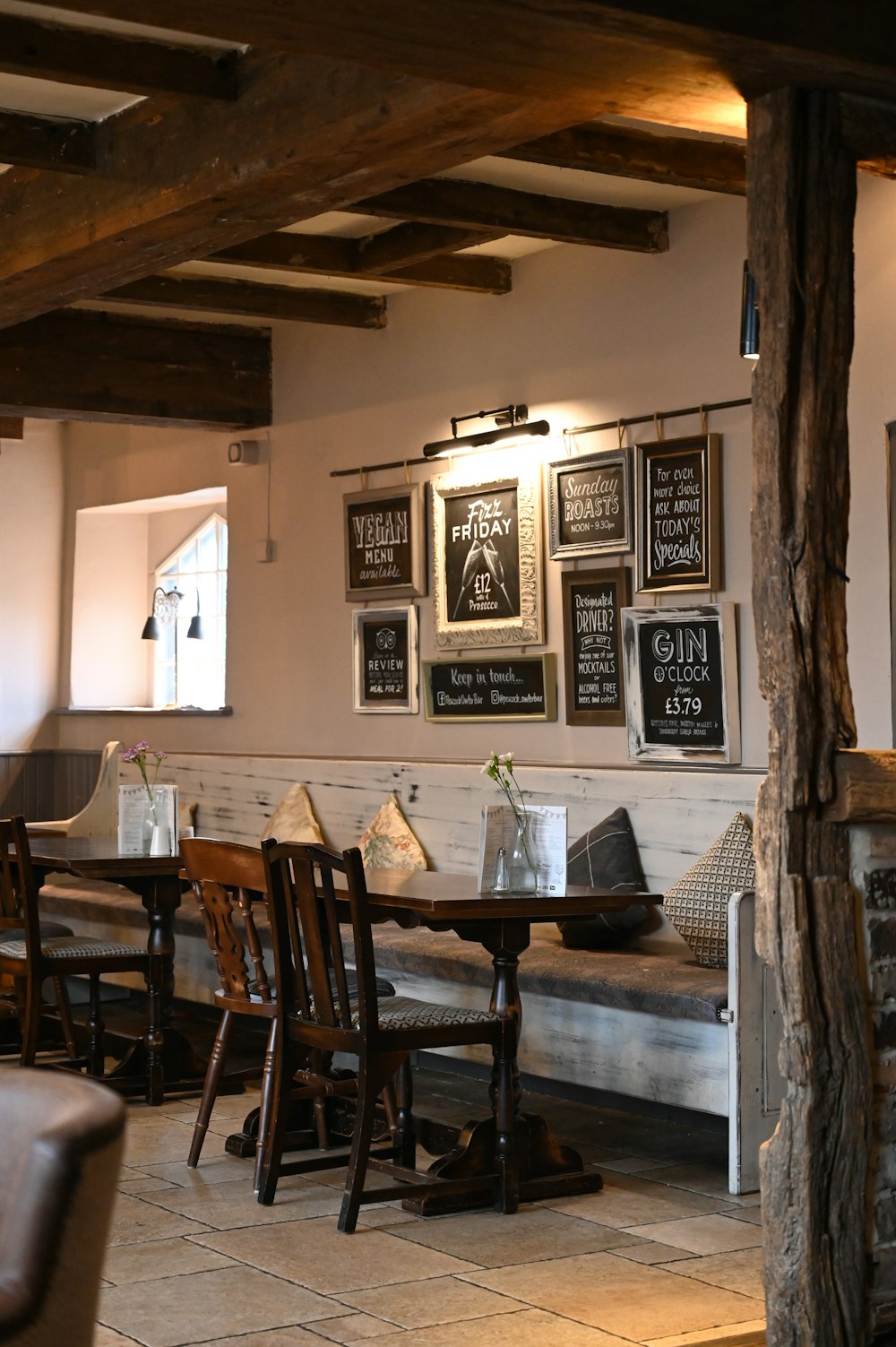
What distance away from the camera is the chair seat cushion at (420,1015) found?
13.2 ft

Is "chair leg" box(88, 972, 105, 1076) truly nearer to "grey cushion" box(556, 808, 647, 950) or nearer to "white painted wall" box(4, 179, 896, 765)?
"grey cushion" box(556, 808, 647, 950)

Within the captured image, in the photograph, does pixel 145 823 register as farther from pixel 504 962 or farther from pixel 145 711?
pixel 145 711

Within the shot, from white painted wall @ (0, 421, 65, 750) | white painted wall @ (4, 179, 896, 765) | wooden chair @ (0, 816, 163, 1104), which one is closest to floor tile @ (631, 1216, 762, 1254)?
white painted wall @ (4, 179, 896, 765)

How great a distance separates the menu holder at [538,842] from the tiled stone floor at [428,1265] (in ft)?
2.76

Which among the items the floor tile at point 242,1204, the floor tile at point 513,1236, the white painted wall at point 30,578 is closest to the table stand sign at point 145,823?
the floor tile at point 242,1204

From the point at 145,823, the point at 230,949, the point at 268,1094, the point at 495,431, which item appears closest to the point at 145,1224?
the point at 268,1094

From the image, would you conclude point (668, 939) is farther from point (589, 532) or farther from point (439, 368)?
point (439, 368)

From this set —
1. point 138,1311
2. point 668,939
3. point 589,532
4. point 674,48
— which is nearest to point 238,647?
point 589,532

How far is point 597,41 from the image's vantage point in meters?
2.90

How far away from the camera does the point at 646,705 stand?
590cm

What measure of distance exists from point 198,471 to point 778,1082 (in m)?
4.99

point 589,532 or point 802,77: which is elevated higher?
point 802,77

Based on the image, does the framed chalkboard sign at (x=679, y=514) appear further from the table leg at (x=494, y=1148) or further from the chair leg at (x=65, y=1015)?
the chair leg at (x=65, y=1015)

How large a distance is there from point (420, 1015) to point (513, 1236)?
0.57 metres
